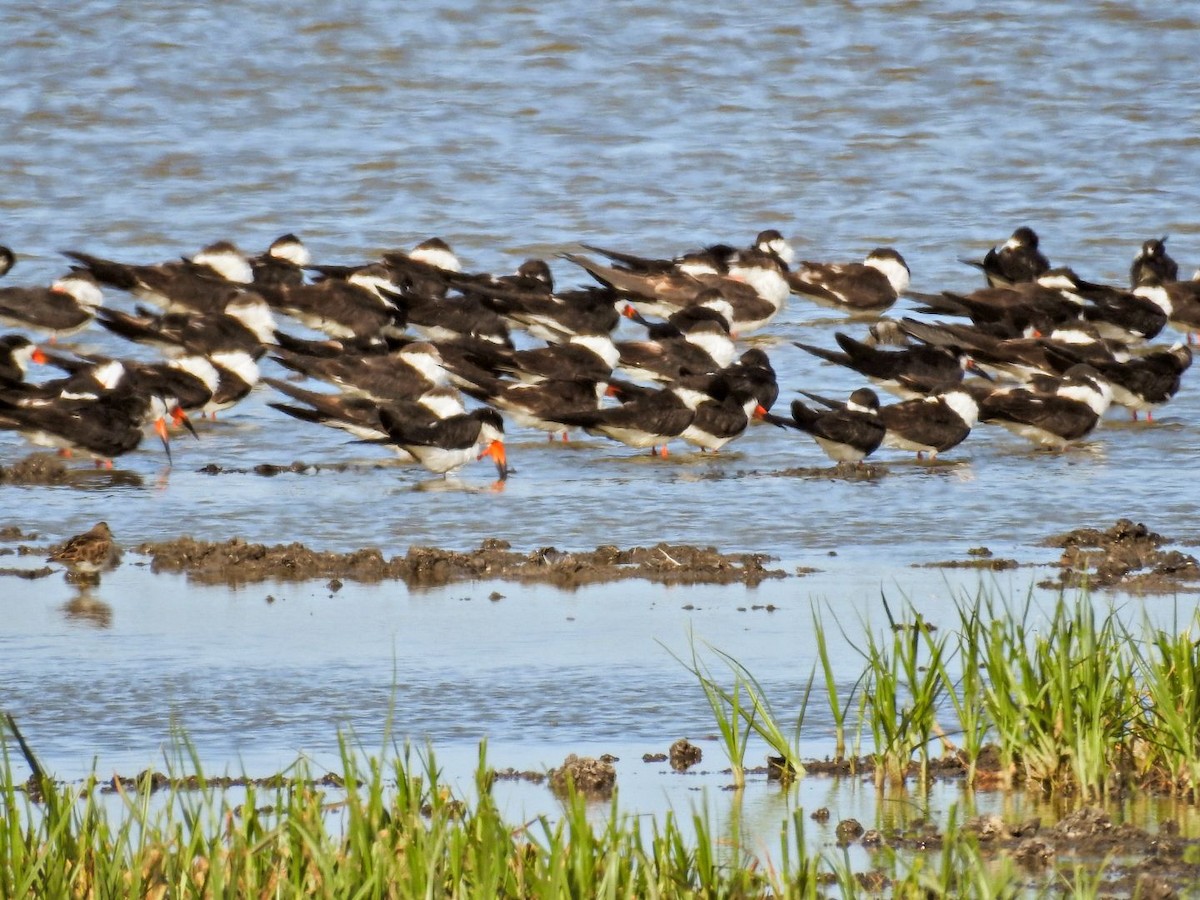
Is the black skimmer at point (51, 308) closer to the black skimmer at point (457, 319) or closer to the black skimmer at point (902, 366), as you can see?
the black skimmer at point (457, 319)

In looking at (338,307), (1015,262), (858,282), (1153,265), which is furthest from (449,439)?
(1153,265)

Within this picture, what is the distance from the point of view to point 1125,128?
76.9 ft

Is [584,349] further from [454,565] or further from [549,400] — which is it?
[454,565]

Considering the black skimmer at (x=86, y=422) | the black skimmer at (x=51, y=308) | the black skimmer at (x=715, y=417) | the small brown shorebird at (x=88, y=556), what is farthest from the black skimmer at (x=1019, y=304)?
the small brown shorebird at (x=88, y=556)

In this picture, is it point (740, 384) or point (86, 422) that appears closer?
point (86, 422)

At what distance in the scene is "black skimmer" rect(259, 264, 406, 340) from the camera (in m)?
16.6

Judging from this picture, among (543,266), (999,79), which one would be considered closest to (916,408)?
(543,266)

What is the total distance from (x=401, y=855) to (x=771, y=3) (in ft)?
85.2

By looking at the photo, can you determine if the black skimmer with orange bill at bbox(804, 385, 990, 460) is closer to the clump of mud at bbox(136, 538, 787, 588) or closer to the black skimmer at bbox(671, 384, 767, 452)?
the black skimmer at bbox(671, 384, 767, 452)

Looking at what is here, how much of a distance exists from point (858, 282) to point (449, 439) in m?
6.70

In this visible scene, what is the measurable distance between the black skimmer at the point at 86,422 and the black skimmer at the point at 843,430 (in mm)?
3426

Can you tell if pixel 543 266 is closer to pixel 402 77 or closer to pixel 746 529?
pixel 746 529

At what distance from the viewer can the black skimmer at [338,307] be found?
1658 cm

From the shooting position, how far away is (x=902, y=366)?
1392 centimetres
